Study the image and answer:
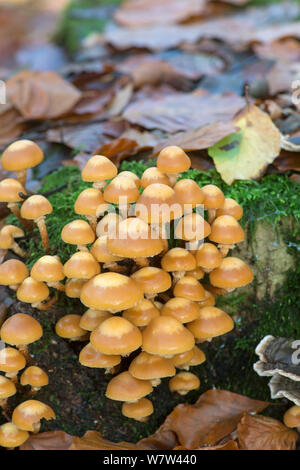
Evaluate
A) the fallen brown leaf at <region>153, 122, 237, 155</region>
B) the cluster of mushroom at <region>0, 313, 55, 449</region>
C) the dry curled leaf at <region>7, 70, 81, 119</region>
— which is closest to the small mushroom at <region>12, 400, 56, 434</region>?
the cluster of mushroom at <region>0, 313, 55, 449</region>

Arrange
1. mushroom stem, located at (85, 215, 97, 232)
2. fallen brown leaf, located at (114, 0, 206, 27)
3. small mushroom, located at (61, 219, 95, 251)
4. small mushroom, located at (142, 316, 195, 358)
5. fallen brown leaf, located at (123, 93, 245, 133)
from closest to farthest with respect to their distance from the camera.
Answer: small mushroom, located at (142, 316, 195, 358)
small mushroom, located at (61, 219, 95, 251)
mushroom stem, located at (85, 215, 97, 232)
fallen brown leaf, located at (123, 93, 245, 133)
fallen brown leaf, located at (114, 0, 206, 27)

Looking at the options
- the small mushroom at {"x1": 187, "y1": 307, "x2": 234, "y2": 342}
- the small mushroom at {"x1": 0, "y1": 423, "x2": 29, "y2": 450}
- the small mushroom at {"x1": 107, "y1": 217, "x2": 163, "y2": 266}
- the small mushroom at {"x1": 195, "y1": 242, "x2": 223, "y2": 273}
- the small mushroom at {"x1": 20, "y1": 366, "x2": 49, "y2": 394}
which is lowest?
the small mushroom at {"x1": 0, "y1": 423, "x2": 29, "y2": 450}

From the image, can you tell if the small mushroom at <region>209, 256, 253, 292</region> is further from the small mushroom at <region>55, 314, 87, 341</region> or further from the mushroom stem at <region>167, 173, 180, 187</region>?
the small mushroom at <region>55, 314, 87, 341</region>

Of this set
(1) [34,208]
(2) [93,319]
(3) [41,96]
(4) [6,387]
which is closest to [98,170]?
(1) [34,208]

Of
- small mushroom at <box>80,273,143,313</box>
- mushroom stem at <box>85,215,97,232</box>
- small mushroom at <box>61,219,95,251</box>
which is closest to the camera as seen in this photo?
small mushroom at <box>80,273,143,313</box>

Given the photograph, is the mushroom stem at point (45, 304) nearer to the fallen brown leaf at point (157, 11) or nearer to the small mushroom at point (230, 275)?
the small mushroom at point (230, 275)

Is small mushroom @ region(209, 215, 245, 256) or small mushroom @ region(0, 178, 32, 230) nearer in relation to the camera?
small mushroom @ region(209, 215, 245, 256)

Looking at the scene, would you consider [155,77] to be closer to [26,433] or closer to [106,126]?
[106,126]

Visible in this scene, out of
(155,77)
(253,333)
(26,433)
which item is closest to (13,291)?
(26,433)
